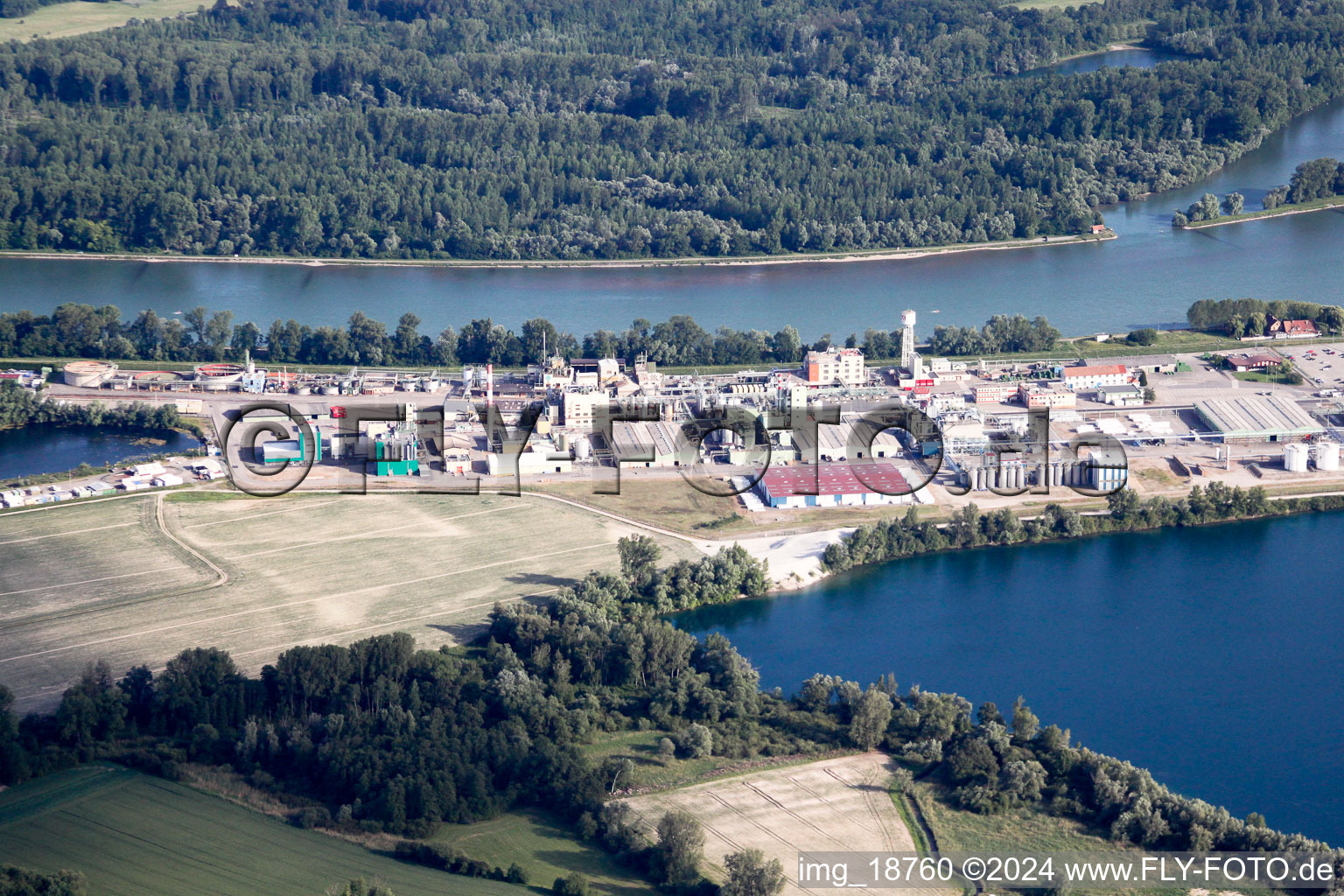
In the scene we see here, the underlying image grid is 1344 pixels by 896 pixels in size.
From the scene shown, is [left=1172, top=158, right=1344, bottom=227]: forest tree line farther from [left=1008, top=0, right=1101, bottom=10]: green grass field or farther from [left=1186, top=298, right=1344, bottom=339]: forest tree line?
[left=1008, top=0, right=1101, bottom=10]: green grass field

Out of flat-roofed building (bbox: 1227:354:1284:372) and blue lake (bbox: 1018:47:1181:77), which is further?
blue lake (bbox: 1018:47:1181:77)

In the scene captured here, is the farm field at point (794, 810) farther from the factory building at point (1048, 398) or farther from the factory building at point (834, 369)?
the factory building at point (834, 369)

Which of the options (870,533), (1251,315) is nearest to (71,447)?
(870,533)

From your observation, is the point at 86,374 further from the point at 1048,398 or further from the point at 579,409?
the point at 1048,398

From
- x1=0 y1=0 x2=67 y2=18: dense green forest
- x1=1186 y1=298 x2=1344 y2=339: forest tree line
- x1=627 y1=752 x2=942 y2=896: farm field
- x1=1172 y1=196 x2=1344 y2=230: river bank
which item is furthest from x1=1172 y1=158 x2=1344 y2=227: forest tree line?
x1=0 y1=0 x2=67 y2=18: dense green forest

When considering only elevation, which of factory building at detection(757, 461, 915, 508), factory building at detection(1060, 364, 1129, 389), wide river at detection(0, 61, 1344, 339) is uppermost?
wide river at detection(0, 61, 1344, 339)

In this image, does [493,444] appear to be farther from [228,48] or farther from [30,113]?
[228,48]
